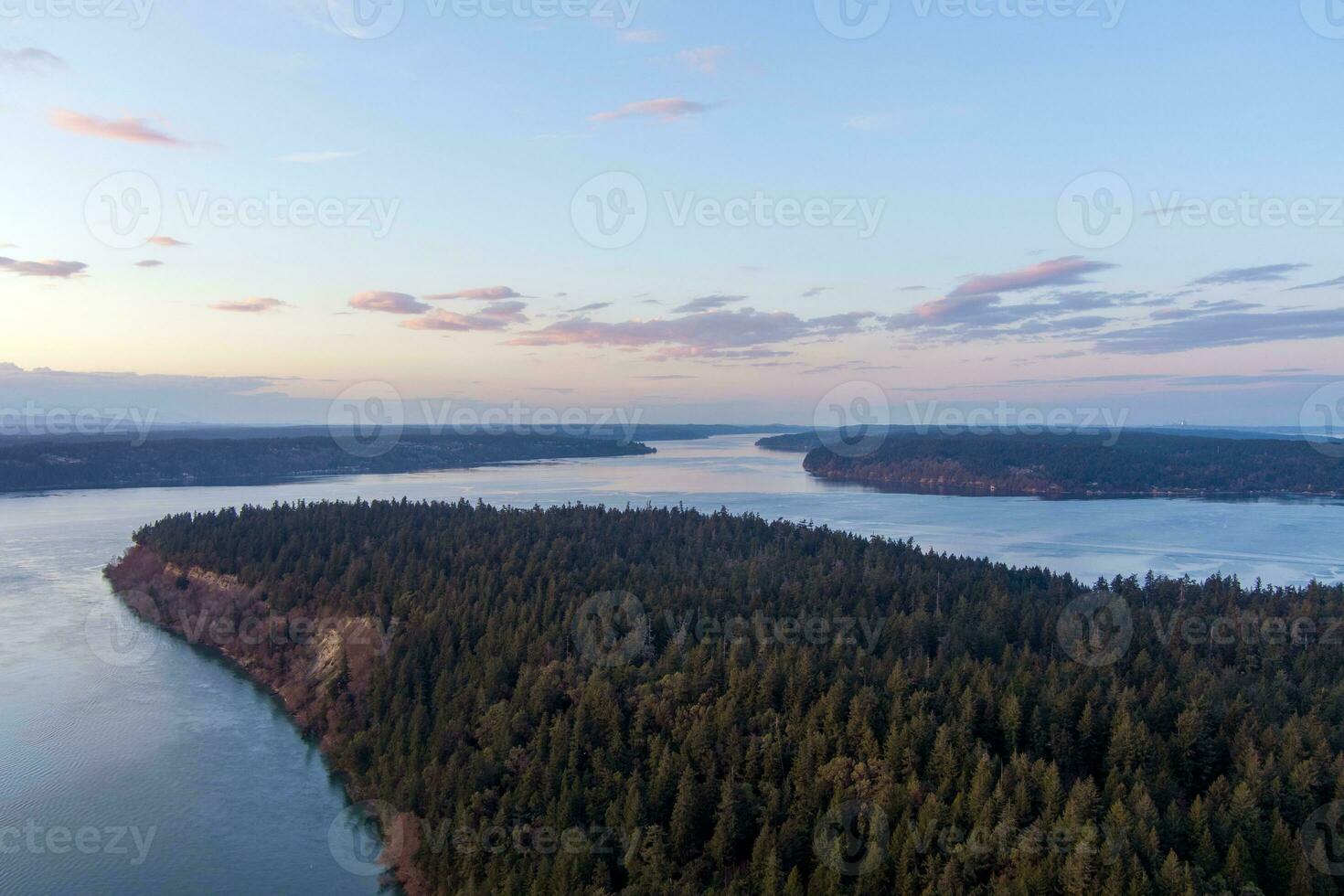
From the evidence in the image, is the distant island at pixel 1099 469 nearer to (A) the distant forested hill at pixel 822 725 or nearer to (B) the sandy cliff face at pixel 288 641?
(A) the distant forested hill at pixel 822 725

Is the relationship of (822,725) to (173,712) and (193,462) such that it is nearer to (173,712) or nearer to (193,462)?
(173,712)

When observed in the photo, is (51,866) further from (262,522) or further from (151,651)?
(262,522)

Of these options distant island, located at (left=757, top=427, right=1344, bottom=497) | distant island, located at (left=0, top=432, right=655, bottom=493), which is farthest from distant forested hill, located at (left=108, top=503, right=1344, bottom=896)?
distant island, located at (left=0, top=432, right=655, bottom=493)

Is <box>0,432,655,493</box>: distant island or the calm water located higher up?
<box>0,432,655,493</box>: distant island

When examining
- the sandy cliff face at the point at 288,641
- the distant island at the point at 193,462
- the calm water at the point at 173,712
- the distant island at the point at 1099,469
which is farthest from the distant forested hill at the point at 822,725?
the distant island at the point at 193,462

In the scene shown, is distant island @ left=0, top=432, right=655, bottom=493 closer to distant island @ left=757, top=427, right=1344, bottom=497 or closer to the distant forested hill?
distant island @ left=757, top=427, right=1344, bottom=497

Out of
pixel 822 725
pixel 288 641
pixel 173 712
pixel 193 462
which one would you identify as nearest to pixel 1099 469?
pixel 288 641
